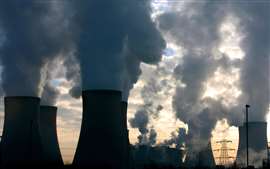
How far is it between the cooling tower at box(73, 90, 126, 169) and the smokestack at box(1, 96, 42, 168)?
4.32m

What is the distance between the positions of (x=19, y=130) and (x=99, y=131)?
5944 mm

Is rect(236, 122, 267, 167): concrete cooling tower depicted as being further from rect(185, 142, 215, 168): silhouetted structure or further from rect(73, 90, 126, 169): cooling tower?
rect(73, 90, 126, 169): cooling tower

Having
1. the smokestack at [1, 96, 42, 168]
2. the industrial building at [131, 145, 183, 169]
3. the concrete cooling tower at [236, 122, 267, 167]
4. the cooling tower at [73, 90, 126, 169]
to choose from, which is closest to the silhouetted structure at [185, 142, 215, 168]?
the industrial building at [131, 145, 183, 169]

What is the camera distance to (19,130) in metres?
30.1

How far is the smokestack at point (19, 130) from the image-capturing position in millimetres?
29938

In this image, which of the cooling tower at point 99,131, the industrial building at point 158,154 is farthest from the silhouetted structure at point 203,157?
the cooling tower at point 99,131

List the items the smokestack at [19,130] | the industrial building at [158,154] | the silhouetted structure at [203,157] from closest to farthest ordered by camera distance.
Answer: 1. the smokestack at [19,130]
2. the silhouetted structure at [203,157]
3. the industrial building at [158,154]

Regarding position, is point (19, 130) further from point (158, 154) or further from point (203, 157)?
point (158, 154)

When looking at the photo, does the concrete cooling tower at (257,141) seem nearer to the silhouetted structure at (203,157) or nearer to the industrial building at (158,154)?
the silhouetted structure at (203,157)

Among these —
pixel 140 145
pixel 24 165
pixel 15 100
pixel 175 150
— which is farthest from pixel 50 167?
pixel 175 150

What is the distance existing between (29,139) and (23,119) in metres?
1.29

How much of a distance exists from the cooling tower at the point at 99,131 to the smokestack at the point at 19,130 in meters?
4.32

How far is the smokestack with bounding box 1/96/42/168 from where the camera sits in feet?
98.2

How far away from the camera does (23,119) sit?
30016mm
